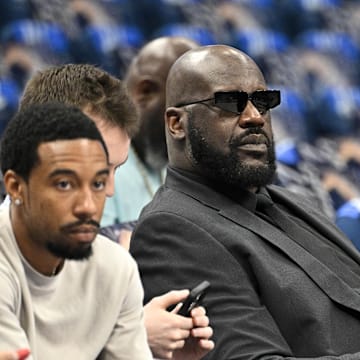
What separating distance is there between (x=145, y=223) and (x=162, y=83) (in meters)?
1.13

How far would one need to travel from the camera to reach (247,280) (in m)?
1.93

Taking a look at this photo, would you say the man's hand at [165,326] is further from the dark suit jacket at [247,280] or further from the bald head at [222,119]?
the bald head at [222,119]

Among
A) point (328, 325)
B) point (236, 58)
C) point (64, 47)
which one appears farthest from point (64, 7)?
point (328, 325)

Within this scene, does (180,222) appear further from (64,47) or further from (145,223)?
(64,47)

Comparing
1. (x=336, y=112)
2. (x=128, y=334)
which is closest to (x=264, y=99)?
(x=128, y=334)

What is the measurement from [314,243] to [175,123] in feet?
1.26

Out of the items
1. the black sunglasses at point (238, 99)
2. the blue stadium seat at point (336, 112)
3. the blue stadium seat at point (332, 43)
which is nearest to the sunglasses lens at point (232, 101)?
the black sunglasses at point (238, 99)

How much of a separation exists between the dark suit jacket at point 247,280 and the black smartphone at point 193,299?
0.15m

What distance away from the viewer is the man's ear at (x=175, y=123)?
7.06ft

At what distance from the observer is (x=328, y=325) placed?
1.93 meters

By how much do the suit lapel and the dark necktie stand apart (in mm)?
43

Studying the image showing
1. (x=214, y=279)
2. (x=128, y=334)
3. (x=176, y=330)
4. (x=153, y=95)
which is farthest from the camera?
(x=153, y=95)

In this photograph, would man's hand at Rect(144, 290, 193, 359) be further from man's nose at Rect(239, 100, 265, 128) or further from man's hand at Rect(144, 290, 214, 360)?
man's nose at Rect(239, 100, 265, 128)

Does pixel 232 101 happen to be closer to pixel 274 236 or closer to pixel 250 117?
pixel 250 117
